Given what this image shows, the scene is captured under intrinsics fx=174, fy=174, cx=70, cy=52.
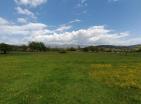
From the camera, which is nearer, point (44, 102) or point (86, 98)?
point (44, 102)

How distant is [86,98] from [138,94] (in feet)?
12.7

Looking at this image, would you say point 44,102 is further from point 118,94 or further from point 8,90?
point 118,94

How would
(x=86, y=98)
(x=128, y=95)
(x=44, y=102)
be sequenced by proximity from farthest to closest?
(x=128, y=95), (x=86, y=98), (x=44, y=102)

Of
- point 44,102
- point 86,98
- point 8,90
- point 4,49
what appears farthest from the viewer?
point 4,49

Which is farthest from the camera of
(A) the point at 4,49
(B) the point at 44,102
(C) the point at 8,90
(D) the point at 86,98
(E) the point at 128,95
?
(A) the point at 4,49

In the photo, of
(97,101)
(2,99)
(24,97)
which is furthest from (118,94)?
(2,99)

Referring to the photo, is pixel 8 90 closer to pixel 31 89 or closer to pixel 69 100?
pixel 31 89

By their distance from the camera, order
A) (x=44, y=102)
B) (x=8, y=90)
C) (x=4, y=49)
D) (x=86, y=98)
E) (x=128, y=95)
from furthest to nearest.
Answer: (x=4, y=49), (x=8, y=90), (x=128, y=95), (x=86, y=98), (x=44, y=102)

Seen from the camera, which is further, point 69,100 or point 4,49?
point 4,49

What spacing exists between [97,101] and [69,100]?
1.66m

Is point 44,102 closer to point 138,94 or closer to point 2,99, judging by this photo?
point 2,99

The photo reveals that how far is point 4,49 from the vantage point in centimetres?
10650

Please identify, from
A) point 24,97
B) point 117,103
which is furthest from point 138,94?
point 24,97

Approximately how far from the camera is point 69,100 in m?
10.4
